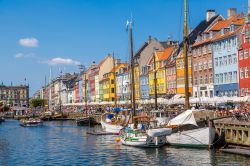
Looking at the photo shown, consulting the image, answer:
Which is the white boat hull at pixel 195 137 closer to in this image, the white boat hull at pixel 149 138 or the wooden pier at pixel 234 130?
the white boat hull at pixel 149 138

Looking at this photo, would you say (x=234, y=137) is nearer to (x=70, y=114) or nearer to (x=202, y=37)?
(x=202, y=37)

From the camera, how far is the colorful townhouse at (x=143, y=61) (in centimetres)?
11425

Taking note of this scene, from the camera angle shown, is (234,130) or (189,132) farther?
(234,130)

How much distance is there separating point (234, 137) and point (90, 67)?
13940 centimetres

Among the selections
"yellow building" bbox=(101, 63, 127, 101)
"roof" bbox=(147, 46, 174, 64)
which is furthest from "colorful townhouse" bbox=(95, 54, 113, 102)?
"roof" bbox=(147, 46, 174, 64)

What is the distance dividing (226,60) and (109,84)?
68511mm

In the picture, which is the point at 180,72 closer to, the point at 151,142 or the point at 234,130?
the point at 151,142

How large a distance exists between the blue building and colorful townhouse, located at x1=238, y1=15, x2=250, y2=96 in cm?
120

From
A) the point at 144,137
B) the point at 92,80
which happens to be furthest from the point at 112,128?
the point at 92,80

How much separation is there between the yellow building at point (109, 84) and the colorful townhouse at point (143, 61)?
16.5 meters

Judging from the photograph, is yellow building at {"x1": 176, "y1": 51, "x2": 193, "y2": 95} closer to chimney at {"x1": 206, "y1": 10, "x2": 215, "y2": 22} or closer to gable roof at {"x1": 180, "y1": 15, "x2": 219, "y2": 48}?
gable roof at {"x1": 180, "y1": 15, "x2": 219, "y2": 48}

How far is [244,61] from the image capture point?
236ft

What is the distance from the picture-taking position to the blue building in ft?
245

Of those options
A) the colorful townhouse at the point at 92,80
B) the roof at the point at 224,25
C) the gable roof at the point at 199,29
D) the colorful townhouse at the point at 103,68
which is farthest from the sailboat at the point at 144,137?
the colorful townhouse at the point at 92,80
